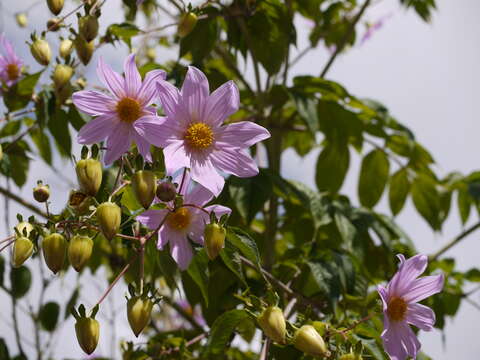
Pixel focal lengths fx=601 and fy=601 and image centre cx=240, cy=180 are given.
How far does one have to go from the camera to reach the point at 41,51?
130cm

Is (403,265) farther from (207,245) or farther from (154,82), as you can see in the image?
(154,82)

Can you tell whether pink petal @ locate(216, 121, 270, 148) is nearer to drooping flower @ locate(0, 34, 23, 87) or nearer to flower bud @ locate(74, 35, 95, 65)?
flower bud @ locate(74, 35, 95, 65)

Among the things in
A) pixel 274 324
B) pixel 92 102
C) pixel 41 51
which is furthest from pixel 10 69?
pixel 274 324

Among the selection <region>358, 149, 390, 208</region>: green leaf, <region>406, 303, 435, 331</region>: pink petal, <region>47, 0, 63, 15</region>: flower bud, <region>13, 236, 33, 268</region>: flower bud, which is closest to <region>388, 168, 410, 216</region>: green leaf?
<region>358, 149, 390, 208</region>: green leaf

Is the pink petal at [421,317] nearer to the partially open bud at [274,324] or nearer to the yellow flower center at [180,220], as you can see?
the partially open bud at [274,324]

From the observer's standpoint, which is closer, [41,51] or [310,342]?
[310,342]

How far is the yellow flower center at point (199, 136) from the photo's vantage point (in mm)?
1095

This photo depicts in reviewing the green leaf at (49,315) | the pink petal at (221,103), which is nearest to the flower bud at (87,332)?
the pink petal at (221,103)

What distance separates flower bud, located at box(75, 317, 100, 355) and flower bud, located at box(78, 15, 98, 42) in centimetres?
57

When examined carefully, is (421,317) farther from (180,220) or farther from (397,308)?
(180,220)

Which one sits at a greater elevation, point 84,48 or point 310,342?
point 84,48

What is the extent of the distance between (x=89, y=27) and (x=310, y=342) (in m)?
0.73

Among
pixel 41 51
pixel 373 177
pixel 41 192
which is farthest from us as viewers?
pixel 373 177

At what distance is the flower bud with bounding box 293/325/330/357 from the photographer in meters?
0.94
